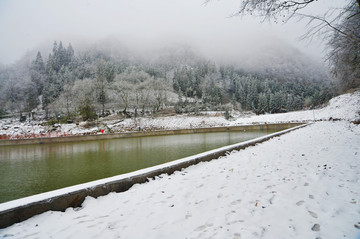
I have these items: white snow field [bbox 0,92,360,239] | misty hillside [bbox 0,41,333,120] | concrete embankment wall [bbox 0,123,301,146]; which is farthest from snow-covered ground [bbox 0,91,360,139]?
white snow field [bbox 0,92,360,239]

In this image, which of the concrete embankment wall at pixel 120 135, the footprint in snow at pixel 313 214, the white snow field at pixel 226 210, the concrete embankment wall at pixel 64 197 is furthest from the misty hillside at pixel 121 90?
the concrete embankment wall at pixel 120 135

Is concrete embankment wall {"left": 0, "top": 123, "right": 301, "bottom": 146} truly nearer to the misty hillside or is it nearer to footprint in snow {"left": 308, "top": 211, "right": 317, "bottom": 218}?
the misty hillside

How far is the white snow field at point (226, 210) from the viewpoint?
1732mm

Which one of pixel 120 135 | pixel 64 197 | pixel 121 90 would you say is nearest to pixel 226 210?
pixel 64 197

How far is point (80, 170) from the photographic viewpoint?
6.62 metres

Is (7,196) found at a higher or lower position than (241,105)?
lower

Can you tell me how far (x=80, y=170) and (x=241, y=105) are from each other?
65733mm

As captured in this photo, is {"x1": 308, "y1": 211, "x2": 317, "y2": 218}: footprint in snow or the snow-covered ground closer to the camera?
{"x1": 308, "y1": 211, "x2": 317, "y2": 218}: footprint in snow

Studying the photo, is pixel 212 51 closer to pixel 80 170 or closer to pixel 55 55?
pixel 55 55

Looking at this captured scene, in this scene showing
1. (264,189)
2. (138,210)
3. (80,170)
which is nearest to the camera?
(138,210)

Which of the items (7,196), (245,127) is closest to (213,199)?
(7,196)

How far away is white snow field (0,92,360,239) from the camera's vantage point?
5.68ft

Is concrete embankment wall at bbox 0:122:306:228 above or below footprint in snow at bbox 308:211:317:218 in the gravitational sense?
below

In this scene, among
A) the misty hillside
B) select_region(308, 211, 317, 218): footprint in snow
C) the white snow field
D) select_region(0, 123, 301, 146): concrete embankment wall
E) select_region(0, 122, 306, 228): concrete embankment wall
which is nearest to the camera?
the white snow field
